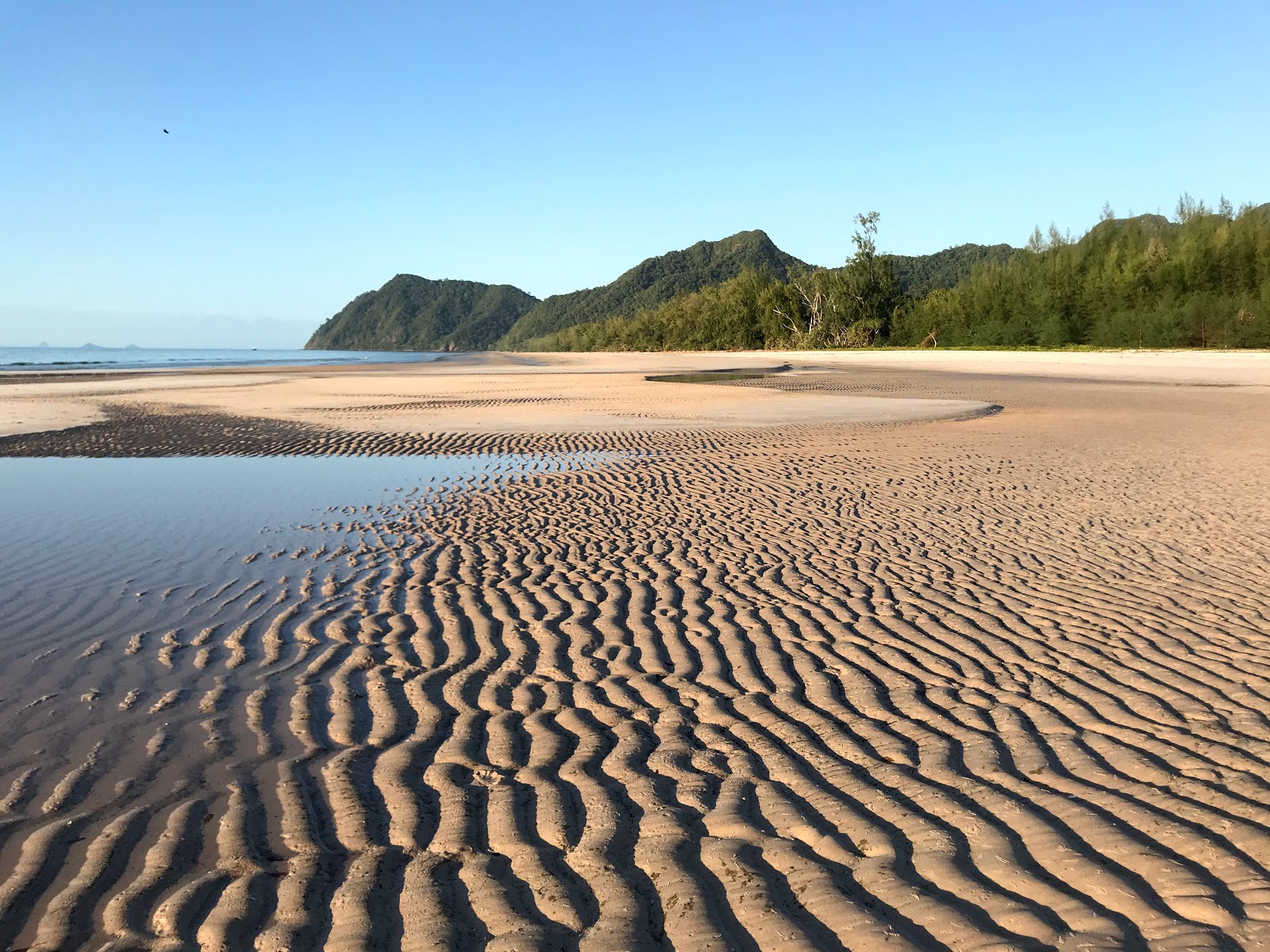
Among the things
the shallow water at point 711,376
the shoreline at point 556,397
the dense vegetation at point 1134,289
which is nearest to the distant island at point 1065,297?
the dense vegetation at point 1134,289

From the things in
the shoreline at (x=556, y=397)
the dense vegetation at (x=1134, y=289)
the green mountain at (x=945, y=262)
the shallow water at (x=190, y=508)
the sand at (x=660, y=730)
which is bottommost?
the sand at (x=660, y=730)

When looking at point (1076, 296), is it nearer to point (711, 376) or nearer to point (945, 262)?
point (711, 376)

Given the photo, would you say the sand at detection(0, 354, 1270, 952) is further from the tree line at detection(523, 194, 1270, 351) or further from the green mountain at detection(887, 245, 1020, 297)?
the green mountain at detection(887, 245, 1020, 297)

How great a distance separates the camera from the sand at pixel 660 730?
313 centimetres

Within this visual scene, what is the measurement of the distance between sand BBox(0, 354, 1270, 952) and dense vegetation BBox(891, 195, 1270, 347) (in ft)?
124

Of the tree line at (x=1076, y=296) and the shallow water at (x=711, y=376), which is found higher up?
the tree line at (x=1076, y=296)

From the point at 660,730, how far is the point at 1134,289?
5322 cm

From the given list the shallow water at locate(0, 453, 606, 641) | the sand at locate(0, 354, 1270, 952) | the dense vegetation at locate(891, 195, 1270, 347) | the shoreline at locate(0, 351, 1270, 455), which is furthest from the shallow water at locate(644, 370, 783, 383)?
the sand at locate(0, 354, 1270, 952)

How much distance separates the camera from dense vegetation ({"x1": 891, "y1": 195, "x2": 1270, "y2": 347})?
42906 millimetres

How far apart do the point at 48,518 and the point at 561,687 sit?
7971 mm

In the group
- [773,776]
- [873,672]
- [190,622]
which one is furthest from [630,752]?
[190,622]

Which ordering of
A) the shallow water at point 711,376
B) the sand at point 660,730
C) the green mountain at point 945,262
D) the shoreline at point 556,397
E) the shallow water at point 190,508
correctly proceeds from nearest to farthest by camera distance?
the sand at point 660,730, the shallow water at point 190,508, the shoreline at point 556,397, the shallow water at point 711,376, the green mountain at point 945,262

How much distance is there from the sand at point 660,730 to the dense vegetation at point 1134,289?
1492 inches

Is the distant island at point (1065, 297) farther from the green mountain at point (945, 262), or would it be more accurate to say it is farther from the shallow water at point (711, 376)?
the green mountain at point (945, 262)
